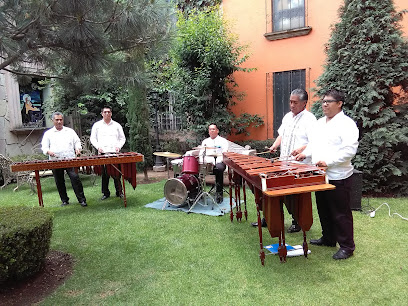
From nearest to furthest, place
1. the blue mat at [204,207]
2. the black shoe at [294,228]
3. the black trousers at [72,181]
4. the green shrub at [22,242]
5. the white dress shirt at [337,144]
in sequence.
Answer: the green shrub at [22,242], the white dress shirt at [337,144], the black shoe at [294,228], the blue mat at [204,207], the black trousers at [72,181]

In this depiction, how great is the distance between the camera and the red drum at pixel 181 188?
16.9 feet

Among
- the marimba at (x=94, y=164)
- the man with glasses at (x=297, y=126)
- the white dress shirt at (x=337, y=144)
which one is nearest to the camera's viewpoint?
the white dress shirt at (x=337, y=144)

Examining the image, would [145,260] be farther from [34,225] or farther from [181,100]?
[181,100]

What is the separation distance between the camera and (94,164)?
4.98 metres

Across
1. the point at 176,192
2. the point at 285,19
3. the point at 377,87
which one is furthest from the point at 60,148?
the point at 285,19

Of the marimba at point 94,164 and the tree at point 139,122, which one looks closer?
the marimba at point 94,164

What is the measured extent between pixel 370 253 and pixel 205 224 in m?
2.17

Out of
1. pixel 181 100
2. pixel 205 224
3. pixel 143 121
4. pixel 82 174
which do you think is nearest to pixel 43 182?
pixel 82 174

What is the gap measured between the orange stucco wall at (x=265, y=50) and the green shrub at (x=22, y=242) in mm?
6362

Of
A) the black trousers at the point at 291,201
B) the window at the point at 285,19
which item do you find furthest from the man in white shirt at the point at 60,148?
the window at the point at 285,19

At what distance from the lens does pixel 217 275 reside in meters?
3.02

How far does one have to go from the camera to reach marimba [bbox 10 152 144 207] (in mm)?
4824

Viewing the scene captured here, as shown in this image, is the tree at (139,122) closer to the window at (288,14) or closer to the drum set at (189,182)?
the drum set at (189,182)

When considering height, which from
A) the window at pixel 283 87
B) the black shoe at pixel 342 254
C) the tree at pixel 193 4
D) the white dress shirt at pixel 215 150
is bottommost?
the black shoe at pixel 342 254
